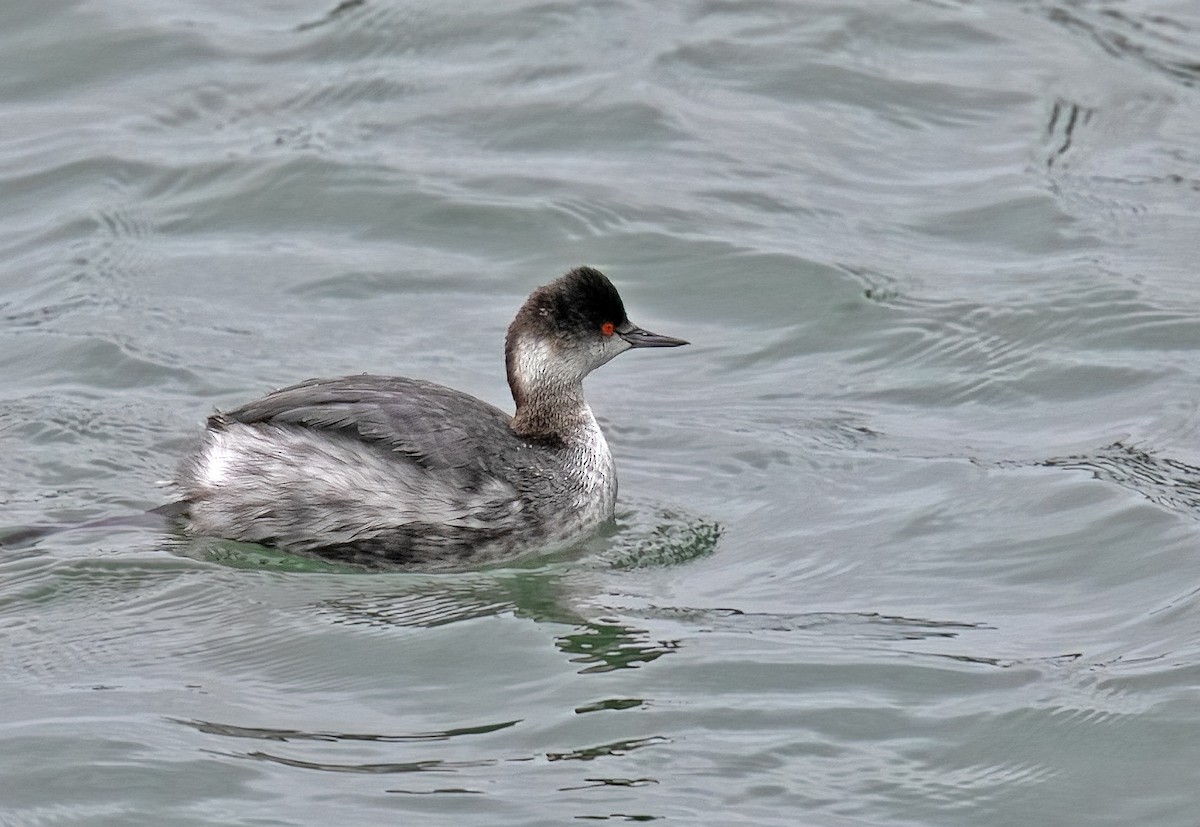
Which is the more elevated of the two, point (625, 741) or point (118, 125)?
point (118, 125)

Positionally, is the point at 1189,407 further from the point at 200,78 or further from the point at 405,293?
the point at 200,78

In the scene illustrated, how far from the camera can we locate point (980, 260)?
32.9ft

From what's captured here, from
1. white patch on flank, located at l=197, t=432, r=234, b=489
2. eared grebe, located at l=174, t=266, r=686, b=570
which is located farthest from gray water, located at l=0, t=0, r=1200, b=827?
white patch on flank, located at l=197, t=432, r=234, b=489

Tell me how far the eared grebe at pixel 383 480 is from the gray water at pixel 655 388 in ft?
0.44

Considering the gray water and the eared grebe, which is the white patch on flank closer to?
the eared grebe

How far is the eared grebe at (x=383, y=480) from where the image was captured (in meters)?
7.20

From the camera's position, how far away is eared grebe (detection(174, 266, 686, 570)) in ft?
23.6

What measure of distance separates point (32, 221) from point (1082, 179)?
5493 mm

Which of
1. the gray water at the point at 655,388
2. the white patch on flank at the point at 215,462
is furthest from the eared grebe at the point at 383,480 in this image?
the gray water at the point at 655,388

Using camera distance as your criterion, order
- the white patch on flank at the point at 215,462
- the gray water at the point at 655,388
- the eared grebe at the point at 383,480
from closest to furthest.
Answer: the gray water at the point at 655,388 < the eared grebe at the point at 383,480 < the white patch on flank at the point at 215,462

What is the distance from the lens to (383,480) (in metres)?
7.20

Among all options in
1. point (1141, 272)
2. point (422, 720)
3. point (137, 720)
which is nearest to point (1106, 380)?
point (1141, 272)

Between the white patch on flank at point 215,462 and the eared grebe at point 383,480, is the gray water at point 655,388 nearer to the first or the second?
the eared grebe at point 383,480

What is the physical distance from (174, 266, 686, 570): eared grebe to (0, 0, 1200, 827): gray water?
0.44ft
